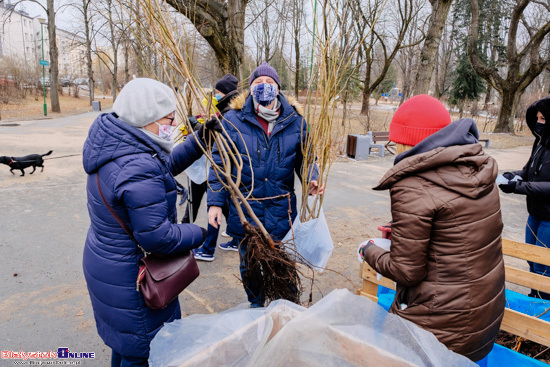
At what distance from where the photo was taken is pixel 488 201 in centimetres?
133

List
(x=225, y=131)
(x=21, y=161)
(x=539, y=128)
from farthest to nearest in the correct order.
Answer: (x=21, y=161) → (x=539, y=128) → (x=225, y=131)

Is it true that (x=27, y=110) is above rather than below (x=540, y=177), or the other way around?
below

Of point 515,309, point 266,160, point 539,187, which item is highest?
point 266,160

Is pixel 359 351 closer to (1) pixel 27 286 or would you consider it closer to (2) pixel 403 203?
(2) pixel 403 203

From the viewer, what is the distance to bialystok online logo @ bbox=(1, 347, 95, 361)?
2.30 meters

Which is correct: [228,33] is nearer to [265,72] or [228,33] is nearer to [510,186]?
[265,72]

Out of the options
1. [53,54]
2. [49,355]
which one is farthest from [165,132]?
[53,54]

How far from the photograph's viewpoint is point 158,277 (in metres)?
1.56

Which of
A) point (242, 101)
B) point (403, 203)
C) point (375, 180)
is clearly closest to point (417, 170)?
point (403, 203)

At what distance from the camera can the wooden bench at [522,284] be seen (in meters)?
1.82

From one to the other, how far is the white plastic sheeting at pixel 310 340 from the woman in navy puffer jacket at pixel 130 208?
0.37 meters

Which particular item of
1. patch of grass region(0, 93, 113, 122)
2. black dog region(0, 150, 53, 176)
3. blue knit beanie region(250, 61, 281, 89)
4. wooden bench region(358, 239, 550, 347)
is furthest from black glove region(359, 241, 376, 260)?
patch of grass region(0, 93, 113, 122)

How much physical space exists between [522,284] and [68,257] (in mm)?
3981

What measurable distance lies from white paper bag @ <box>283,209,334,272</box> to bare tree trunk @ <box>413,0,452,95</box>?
7.45m
